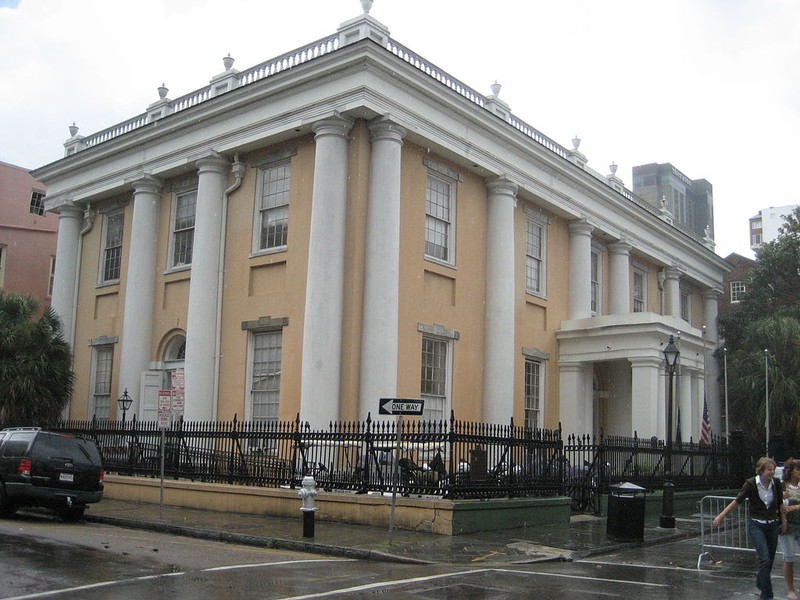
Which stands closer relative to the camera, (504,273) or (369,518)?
(369,518)

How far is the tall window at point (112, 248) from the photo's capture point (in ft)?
99.6

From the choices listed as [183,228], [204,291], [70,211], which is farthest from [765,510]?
[70,211]

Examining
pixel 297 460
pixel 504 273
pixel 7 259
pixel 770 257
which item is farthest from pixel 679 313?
pixel 7 259

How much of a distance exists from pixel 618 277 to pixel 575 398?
22.5 ft

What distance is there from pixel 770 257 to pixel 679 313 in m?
5.01

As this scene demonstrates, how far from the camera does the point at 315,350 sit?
21703 millimetres

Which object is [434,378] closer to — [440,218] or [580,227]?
[440,218]

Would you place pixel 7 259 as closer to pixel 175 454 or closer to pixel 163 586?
pixel 175 454

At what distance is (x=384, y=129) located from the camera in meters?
23.0

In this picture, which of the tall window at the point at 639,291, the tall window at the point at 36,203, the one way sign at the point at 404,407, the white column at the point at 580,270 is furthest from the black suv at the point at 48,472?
the tall window at the point at 36,203

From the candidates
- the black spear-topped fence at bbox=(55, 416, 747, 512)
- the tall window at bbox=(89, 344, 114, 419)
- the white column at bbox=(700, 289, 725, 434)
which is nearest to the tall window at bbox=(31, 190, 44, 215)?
the tall window at bbox=(89, 344, 114, 419)

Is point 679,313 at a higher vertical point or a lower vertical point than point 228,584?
higher

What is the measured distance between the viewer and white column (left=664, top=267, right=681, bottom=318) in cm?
3844

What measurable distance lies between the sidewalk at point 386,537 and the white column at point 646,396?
8.71 metres
